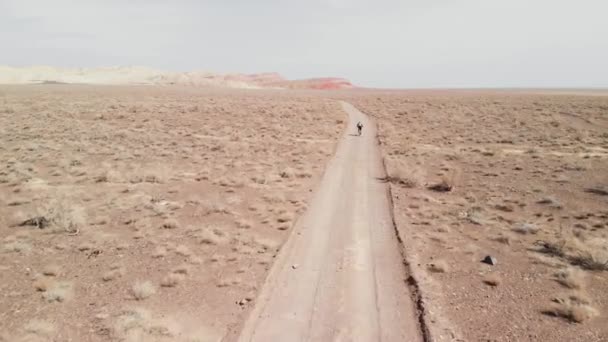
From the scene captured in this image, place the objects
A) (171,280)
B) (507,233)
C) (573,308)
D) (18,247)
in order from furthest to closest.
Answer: (507,233) → (18,247) → (171,280) → (573,308)

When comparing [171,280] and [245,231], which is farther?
[245,231]

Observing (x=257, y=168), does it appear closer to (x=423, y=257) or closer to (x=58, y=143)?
(x=423, y=257)

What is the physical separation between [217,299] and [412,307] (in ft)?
17.3

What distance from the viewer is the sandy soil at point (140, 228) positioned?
9.85 m

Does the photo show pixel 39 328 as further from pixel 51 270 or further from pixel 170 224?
pixel 170 224

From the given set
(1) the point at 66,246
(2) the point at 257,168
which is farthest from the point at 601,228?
(1) the point at 66,246

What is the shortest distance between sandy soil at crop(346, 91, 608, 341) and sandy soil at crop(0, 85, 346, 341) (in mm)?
5414

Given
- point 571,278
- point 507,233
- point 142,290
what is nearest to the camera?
point 142,290

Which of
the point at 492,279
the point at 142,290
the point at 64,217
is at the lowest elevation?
the point at 142,290

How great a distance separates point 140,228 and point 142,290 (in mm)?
5374

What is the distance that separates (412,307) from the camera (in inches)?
394

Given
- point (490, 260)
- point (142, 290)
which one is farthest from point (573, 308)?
point (142, 290)

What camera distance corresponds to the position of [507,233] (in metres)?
15.4

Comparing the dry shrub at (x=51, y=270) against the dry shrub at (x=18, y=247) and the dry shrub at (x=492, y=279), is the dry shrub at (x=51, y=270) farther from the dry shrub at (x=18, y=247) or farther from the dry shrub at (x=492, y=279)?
the dry shrub at (x=492, y=279)
